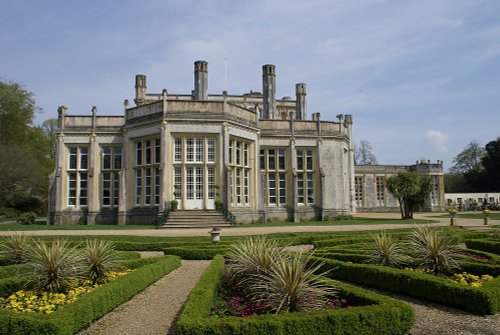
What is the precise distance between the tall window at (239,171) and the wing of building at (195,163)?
72 millimetres

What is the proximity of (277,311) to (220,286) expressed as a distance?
2595mm

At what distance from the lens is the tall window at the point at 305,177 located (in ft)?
109

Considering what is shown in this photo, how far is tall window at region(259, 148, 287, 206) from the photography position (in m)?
32.7

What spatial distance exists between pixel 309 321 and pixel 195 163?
71.1 feet

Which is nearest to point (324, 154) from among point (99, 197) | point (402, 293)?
point (99, 197)

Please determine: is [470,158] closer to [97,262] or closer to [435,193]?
[435,193]

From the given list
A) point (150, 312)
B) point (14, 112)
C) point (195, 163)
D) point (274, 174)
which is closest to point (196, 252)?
point (150, 312)

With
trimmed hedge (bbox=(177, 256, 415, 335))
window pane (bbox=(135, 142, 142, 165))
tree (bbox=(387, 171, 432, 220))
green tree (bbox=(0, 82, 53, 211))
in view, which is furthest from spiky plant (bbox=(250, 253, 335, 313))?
green tree (bbox=(0, 82, 53, 211))

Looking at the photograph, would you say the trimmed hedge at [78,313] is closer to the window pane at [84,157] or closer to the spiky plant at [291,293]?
the spiky plant at [291,293]

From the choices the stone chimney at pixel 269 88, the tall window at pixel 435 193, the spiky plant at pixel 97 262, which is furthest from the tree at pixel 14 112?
the tall window at pixel 435 193

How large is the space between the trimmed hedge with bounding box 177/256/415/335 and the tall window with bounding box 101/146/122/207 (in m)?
26.4

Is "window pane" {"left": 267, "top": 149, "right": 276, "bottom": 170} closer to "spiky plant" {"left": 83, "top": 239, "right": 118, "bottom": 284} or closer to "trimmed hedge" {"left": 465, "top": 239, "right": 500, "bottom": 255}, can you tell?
"trimmed hedge" {"left": 465, "top": 239, "right": 500, "bottom": 255}

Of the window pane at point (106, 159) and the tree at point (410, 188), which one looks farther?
the tree at point (410, 188)

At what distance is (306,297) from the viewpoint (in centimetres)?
688
